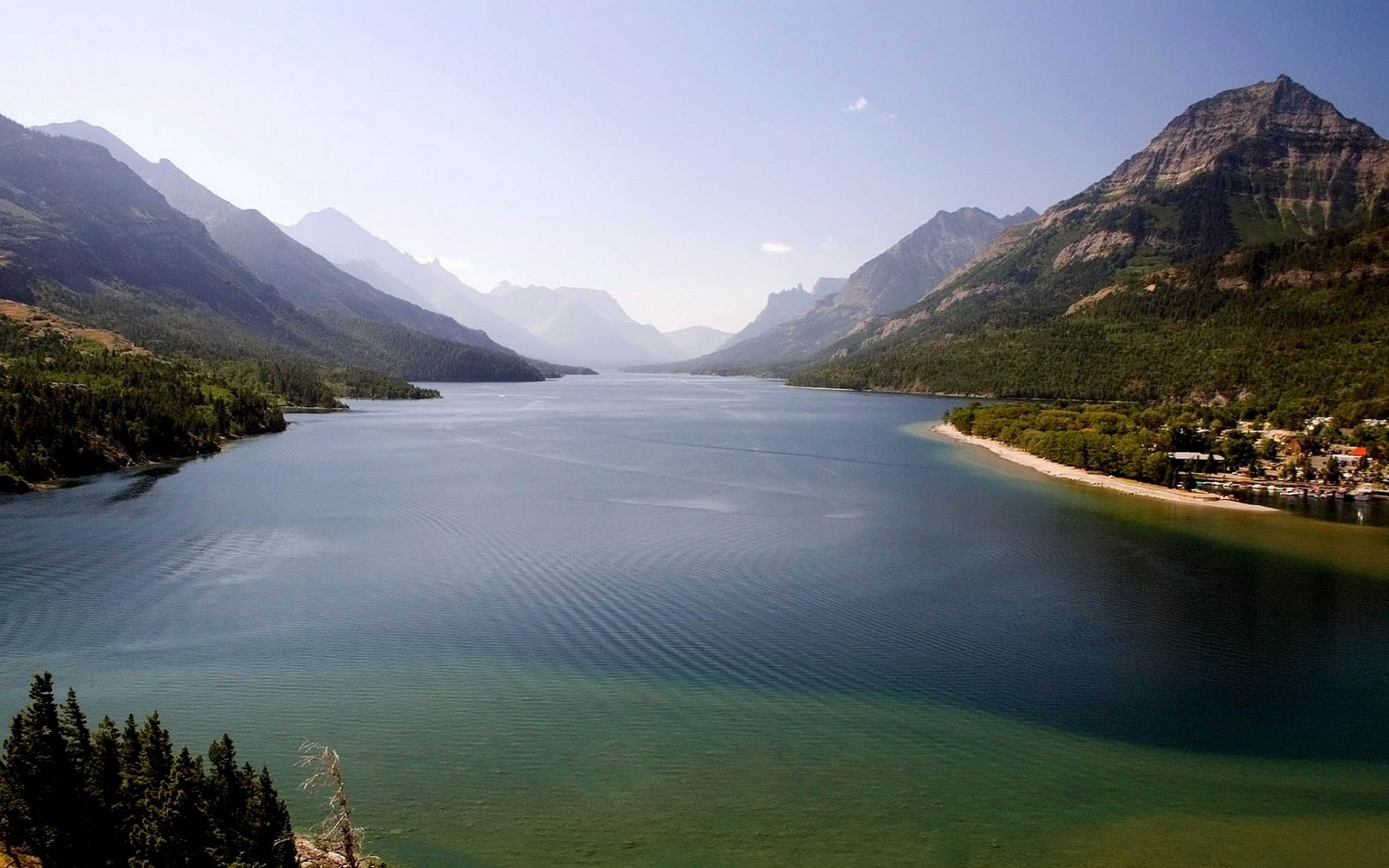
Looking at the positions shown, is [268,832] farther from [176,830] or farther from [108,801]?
[108,801]

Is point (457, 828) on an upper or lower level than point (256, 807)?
lower

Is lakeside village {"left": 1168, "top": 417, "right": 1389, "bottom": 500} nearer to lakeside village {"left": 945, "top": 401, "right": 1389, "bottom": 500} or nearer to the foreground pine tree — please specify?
lakeside village {"left": 945, "top": 401, "right": 1389, "bottom": 500}

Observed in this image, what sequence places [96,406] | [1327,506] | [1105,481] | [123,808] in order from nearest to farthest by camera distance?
[123,808] < [1327,506] < [1105,481] < [96,406]

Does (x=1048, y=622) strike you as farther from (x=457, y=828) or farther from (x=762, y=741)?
(x=457, y=828)

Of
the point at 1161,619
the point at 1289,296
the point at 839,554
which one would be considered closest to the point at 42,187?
the point at 839,554

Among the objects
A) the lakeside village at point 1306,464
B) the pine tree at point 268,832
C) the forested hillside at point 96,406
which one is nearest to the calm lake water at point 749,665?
the pine tree at point 268,832

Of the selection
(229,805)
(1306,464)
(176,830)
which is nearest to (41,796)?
(176,830)
